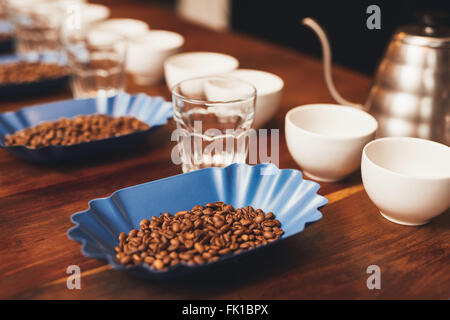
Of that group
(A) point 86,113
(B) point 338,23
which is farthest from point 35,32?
(B) point 338,23

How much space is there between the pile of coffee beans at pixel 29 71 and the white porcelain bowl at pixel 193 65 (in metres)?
0.34

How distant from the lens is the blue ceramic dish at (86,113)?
999 mm

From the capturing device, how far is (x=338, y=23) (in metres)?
2.77

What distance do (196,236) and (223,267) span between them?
61 millimetres

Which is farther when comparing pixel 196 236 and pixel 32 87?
pixel 32 87

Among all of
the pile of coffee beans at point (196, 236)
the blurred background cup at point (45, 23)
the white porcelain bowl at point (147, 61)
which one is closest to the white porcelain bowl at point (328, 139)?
the pile of coffee beans at point (196, 236)

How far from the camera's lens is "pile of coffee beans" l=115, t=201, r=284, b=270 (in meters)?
0.69

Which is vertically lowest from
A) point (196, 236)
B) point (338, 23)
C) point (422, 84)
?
point (338, 23)

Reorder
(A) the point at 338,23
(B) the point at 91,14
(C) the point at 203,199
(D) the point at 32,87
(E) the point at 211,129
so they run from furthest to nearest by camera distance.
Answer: (A) the point at 338,23 < (B) the point at 91,14 < (D) the point at 32,87 < (E) the point at 211,129 < (C) the point at 203,199

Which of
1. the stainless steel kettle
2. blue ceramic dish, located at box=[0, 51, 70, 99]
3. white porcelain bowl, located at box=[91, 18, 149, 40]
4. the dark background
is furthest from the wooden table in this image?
the dark background

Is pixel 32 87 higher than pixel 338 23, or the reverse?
pixel 32 87

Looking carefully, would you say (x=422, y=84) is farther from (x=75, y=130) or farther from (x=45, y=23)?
(x=45, y=23)

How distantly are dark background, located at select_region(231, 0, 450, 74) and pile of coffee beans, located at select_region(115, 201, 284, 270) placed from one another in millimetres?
1840
